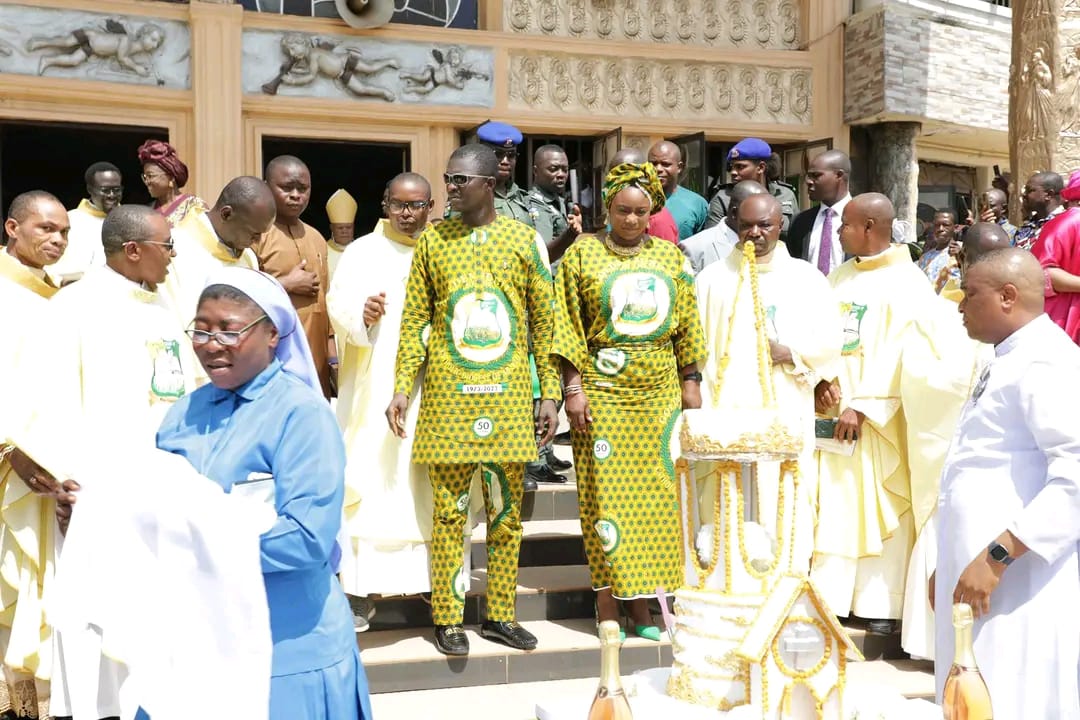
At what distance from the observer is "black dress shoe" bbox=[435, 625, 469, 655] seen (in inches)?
206

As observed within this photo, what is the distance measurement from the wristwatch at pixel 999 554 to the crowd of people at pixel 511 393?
2 cm

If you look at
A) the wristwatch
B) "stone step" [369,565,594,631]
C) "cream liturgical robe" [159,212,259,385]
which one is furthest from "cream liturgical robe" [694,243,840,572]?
"cream liturgical robe" [159,212,259,385]

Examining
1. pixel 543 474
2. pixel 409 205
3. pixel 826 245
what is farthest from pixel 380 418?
pixel 826 245

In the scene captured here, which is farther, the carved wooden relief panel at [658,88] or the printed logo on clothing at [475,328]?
the carved wooden relief panel at [658,88]

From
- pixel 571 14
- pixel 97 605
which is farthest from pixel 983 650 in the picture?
pixel 571 14

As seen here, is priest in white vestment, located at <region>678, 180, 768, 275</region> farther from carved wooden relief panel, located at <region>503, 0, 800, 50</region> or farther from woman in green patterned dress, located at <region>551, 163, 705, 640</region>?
carved wooden relief panel, located at <region>503, 0, 800, 50</region>

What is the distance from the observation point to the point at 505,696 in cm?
515

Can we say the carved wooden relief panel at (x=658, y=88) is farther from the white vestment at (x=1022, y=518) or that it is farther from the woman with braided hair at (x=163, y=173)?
the white vestment at (x=1022, y=518)

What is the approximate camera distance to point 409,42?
40.2 feet

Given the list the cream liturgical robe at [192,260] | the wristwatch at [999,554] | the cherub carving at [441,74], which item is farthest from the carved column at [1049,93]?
the wristwatch at [999,554]

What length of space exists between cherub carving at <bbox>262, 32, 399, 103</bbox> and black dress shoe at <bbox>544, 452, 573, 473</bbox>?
6042 mm

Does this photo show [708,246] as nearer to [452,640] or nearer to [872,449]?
[872,449]

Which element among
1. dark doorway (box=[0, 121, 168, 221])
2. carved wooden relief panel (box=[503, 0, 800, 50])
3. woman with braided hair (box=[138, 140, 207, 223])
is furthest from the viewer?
dark doorway (box=[0, 121, 168, 221])

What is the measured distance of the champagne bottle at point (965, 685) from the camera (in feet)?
9.67
